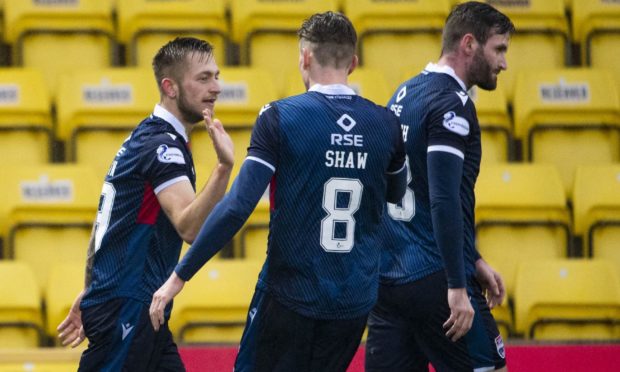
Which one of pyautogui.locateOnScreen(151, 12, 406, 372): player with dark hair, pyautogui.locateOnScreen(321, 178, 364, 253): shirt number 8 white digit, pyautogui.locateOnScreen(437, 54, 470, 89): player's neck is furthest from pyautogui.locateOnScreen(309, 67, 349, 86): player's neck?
pyautogui.locateOnScreen(437, 54, 470, 89): player's neck

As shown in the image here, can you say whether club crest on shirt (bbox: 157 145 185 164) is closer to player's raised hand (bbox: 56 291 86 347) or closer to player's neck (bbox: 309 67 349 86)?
player's neck (bbox: 309 67 349 86)

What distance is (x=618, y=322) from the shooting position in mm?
6777

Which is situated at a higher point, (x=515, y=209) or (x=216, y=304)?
(x=515, y=209)

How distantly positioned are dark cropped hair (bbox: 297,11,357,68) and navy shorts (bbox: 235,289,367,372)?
0.85m

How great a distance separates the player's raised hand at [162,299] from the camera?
395cm

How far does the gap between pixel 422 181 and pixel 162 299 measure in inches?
48.7

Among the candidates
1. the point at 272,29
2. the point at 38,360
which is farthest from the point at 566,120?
the point at 38,360

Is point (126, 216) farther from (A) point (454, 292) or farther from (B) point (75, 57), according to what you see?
(B) point (75, 57)

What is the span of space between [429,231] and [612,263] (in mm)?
2508

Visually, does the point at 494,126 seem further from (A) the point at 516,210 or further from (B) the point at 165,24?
(B) the point at 165,24

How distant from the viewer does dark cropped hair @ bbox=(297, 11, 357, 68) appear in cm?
418

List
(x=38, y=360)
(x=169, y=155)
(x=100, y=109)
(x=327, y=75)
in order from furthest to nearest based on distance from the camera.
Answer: (x=100, y=109), (x=38, y=360), (x=169, y=155), (x=327, y=75)

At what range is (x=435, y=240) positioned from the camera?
15.1 feet

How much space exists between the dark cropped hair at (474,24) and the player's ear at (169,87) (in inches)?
42.6
